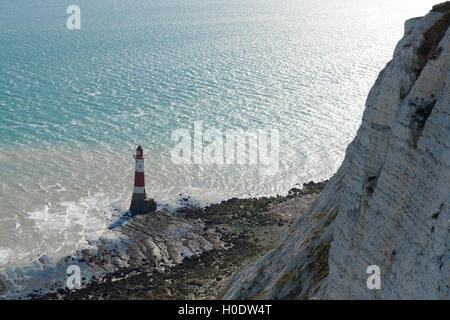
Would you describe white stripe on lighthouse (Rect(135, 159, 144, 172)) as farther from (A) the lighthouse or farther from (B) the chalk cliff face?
(B) the chalk cliff face

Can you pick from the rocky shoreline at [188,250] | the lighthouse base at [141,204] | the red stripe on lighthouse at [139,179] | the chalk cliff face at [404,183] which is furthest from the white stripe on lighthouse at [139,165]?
the chalk cliff face at [404,183]

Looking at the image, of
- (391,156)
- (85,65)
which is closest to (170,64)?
(85,65)

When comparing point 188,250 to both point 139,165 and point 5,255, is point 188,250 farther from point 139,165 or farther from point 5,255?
point 5,255

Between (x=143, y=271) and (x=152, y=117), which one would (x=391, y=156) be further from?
(x=152, y=117)

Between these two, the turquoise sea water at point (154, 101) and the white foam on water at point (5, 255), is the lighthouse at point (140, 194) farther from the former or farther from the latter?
the white foam on water at point (5, 255)

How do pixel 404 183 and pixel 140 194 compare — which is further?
pixel 140 194

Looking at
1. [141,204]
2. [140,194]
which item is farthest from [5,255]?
[140,194]
